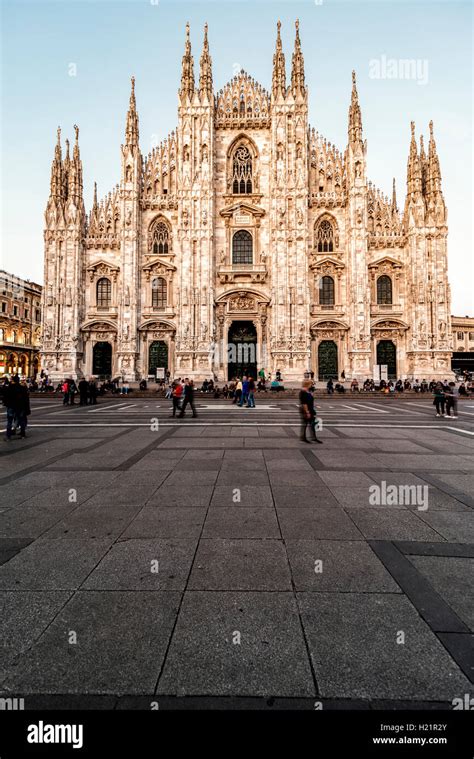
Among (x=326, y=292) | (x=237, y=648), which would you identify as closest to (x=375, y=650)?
(x=237, y=648)

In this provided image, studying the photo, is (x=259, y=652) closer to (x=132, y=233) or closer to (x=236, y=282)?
(x=236, y=282)

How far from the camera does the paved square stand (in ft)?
6.51

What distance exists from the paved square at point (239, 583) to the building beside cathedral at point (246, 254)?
26.1 meters

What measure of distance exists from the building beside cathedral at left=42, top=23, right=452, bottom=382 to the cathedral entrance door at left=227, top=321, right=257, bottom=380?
0.13 metres

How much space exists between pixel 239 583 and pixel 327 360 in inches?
1223

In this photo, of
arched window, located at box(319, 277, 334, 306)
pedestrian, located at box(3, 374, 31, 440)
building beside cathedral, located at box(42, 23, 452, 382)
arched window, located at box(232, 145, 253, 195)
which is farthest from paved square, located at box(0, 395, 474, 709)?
arched window, located at box(232, 145, 253, 195)

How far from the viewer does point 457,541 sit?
12.0 feet

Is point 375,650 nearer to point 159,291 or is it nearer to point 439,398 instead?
point 439,398

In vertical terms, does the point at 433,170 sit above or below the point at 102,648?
above

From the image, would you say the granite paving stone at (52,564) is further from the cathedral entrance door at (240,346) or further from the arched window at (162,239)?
the arched window at (162,239)

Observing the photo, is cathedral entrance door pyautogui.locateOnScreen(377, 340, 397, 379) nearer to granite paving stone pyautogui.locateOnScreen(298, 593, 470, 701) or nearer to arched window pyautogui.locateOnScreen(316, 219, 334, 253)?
arched window pyautogui.locateOnScreen(316, 219, 334, 253)

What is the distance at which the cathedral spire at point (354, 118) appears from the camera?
103 ft

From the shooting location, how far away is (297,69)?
104 ft

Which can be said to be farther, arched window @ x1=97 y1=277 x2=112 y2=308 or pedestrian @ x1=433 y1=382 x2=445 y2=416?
arched window @ x1=97 y1=277 x2=112 y2=308
